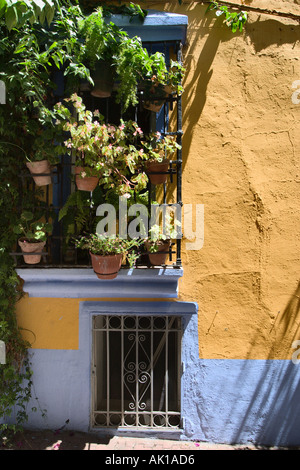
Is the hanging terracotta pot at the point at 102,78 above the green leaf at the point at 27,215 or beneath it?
above

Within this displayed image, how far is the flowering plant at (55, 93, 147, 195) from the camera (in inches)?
130

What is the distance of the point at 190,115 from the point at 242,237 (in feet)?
4.92

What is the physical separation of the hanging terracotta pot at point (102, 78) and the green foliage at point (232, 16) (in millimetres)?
1425

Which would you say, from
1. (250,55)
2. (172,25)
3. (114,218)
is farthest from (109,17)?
(114,218)

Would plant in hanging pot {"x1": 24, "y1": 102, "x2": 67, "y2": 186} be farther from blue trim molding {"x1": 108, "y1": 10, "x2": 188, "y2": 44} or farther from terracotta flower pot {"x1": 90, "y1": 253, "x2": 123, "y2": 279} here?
blue trim molding {"x1": 108, "y1": 10, "x2": 188, "y2": 44}

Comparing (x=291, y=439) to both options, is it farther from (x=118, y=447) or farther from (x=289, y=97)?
Answer: (x=289, y=97)

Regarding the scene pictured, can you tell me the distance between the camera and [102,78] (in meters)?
3.61

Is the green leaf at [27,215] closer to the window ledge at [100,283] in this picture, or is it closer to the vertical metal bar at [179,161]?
the window ledge at [100,283]

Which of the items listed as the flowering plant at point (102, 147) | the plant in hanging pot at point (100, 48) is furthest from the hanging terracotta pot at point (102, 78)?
the flowering plant at point (102, 147)

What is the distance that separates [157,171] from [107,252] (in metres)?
0.99

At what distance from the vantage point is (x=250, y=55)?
4.02 m

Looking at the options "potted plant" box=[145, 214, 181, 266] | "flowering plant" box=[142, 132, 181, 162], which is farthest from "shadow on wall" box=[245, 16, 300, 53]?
"potted plant" box=[145, 214, 181, 266]

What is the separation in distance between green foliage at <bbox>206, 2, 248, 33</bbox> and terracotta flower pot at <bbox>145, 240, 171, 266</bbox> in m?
2.53

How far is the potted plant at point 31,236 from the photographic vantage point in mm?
3551
